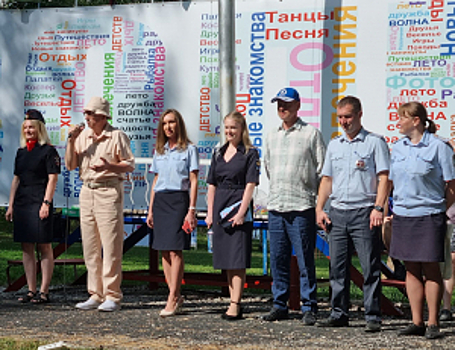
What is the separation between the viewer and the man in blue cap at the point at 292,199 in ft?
21.6

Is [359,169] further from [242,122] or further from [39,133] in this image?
[39,133]

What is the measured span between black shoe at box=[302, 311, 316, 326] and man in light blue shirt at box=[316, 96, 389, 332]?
12 cm

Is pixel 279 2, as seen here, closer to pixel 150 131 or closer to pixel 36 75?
pixel 150 131

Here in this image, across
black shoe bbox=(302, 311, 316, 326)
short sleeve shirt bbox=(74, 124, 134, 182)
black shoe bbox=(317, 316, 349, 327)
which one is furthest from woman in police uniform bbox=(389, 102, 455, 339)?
short sleeve shirt bbox=(74, 124, 134, 182)

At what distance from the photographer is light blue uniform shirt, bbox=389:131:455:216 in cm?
584

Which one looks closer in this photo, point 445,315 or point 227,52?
point 445,315

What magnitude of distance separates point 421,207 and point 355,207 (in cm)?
53

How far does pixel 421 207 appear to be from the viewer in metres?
5.88

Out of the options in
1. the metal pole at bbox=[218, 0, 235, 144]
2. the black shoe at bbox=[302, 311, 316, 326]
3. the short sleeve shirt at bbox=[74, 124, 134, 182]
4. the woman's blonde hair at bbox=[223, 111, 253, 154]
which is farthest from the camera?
the metal pole at bbox=[218, 0, 235, 144]

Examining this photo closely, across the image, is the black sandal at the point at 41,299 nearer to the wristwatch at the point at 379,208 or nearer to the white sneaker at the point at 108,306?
the white sneaker at the point at 108,306

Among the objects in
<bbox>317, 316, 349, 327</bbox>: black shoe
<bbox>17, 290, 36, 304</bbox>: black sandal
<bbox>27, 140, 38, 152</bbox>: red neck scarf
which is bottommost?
<bbox>17, 290, 36, 304</bbox>: black sandal

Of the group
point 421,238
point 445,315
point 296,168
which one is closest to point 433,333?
point 421,238

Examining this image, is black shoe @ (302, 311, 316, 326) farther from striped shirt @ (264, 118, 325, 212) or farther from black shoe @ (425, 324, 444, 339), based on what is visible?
black shoe @ (425, 324, 444, 339)

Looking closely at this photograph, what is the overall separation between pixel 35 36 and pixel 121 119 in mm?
1451
